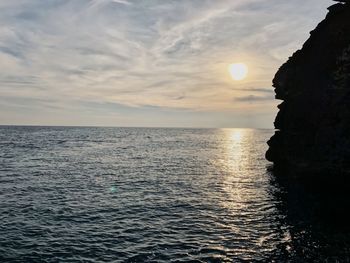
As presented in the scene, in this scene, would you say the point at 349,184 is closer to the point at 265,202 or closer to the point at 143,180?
the point at 265,202

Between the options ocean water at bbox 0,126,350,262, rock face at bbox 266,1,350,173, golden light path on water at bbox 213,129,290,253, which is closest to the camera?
ocean water at bbox 0,126,350,262

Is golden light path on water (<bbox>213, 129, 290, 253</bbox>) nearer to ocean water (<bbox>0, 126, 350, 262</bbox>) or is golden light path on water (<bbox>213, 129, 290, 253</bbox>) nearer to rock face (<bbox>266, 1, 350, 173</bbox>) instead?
ocean water (<bbox>0, 126, 350, 262</bbox>)

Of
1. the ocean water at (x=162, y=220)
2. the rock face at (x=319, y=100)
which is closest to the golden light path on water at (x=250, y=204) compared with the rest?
the ocean water at (x=162, y=220)

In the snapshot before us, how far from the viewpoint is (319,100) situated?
4675 centimetres

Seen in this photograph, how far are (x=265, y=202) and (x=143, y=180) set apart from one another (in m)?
19.6

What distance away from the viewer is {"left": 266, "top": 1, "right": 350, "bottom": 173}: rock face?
42438 millimetres

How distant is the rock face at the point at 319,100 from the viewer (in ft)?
139

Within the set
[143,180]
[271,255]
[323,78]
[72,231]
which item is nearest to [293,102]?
[323,78]

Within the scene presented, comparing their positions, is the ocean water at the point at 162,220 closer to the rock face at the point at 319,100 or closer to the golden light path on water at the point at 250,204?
the golden light path on water at the point at 250,204

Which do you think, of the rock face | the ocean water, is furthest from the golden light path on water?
the rock face

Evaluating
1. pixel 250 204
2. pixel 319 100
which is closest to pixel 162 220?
pixel 250 204

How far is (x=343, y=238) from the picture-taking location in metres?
26.5

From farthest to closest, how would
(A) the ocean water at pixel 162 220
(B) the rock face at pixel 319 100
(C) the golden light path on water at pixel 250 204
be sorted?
(B) the rock face at pixel 319 100 → (C) the golden light path on water at pixel 250 204 → (A) the ocean water at pixel 162 220

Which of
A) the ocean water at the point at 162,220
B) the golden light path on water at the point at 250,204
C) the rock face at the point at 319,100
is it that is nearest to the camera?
the ocean water at the point at 162,220
